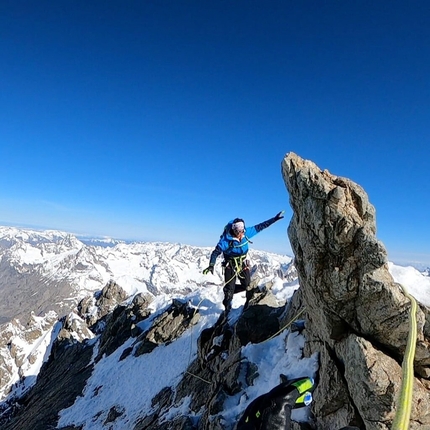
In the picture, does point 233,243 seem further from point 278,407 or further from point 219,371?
point 278,407

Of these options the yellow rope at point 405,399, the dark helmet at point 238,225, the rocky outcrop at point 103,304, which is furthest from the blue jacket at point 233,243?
the rocky outcrop at point 103,304

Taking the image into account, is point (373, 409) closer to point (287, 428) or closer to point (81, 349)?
point (287, 428)

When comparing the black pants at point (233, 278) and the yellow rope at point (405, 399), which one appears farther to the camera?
the black pants at point (233, 278)

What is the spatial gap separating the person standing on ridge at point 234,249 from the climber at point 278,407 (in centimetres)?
988

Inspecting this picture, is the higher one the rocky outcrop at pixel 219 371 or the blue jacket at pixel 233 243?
the blue jacket at pixel 233 243

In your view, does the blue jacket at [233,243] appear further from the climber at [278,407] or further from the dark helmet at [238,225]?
the climber at [278,407]

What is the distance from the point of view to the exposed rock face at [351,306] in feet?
28.1

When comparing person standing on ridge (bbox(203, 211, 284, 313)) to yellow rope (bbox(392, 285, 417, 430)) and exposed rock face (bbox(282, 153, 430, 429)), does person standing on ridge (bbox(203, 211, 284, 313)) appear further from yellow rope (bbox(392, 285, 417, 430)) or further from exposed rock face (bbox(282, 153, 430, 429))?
yellow rope (bbox(392, 285, 417, 430))

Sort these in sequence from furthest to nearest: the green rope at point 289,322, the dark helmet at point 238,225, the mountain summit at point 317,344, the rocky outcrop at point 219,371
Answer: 1. the dark helmet at point 238,225
2. the green rope at point 289,322
3. the rocky outcrop at point 219,371
4. the mountain summit at point 317,344

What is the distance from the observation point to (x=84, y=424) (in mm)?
26906

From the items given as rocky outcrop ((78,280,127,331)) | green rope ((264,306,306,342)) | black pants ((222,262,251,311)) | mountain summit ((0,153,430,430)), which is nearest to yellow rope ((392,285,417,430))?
mountain summit ((0,153,430,430))

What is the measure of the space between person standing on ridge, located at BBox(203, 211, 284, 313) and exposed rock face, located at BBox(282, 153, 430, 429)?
6.54 metres

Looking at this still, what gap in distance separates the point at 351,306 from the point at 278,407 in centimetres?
409

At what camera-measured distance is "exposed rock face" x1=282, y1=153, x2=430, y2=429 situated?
28.1ft
